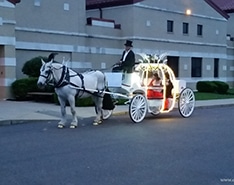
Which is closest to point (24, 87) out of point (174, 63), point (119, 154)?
point (119, 154)

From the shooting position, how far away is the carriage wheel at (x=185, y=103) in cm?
1647

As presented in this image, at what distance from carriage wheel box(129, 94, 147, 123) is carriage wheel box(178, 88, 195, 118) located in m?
1.92

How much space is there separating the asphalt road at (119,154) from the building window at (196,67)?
21683 mm

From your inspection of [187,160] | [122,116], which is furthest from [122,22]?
[187,160]

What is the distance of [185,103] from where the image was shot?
16688mm

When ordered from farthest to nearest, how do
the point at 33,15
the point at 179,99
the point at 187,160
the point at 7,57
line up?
the point at 33,15, the point at 7,57, the point at 179,99, the point at 187,160

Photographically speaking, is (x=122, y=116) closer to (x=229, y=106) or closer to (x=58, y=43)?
(x=229, y=106)

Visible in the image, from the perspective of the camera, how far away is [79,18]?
27859 mm

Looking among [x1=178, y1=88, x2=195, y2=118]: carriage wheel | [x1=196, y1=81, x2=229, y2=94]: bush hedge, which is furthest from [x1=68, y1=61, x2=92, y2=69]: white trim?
[x1=178, y1=88, x2=195, y2=118]: carriage wheel

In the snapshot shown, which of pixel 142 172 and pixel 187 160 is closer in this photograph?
pixel 142 172

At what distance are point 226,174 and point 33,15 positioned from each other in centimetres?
1958

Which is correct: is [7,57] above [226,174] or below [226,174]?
above

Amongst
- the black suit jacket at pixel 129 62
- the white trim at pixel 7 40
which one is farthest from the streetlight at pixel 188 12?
the black suit jacket at pixel 129 62

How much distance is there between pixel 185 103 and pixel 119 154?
24.9 ft
